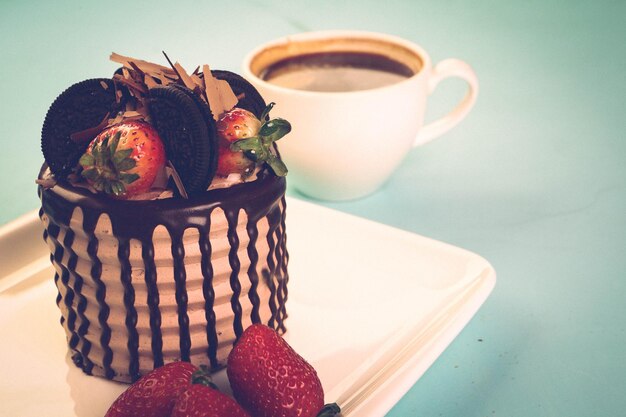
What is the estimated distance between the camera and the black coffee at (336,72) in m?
1.84

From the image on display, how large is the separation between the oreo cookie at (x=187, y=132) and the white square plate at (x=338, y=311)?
0.36 metres

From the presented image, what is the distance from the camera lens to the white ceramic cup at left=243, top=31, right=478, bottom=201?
1.62m

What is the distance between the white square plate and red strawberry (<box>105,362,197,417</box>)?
0.13 meters

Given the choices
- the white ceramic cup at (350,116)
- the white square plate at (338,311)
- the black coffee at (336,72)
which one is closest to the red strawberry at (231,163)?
the white square plate at (338,311)

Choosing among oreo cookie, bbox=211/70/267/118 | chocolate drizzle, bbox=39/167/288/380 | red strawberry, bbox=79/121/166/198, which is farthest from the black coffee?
red strawberry, bbox=79/121/166/198

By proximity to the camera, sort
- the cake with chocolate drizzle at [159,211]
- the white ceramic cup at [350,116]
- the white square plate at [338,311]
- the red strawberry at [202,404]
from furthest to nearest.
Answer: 1. the white ceramic cup at [350,116]
2. the white square plate at [338,311]
3. the cake with chocolate drizzle at [159,211]
4. the red strawberry at [202,404]

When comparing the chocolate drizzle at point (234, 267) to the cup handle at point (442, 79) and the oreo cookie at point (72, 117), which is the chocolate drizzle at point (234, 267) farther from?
the cup handle at point (442, 79)

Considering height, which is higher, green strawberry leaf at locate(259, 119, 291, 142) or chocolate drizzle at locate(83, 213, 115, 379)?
green strawberry leaf at locate(259, 119, 291, 142)

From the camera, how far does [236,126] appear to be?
1070 mm

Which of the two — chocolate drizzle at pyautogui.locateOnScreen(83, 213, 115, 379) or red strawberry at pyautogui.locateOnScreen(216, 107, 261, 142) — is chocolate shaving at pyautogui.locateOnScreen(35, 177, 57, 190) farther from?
red strawberry at pyautogui.locateOnScreen(216, 107, 261, 142)

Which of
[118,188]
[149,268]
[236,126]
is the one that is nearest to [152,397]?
[149,268]

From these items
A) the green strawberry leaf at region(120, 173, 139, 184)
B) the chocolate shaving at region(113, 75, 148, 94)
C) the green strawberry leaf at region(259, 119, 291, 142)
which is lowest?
the green strawberry leaf at region(120, 173, 139, 184)

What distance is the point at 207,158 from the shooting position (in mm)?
1021

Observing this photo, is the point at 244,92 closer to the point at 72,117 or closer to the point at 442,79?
the point at 72,117
